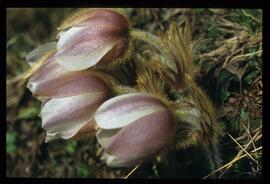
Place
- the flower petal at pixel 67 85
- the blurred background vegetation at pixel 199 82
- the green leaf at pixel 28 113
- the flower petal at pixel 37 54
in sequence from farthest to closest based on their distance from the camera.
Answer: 1. the green leaf at pixel 28 113
2. the blurred background vegetation at pixel 199 82
3. the flower petal at pixel 37 54
4. the flower petal at pixel 67 85

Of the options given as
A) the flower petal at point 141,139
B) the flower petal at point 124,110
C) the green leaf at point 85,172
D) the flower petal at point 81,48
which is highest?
the flower petal at point 81,48

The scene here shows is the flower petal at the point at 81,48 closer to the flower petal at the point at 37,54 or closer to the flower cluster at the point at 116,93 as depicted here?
the flower cluster at the point at 116,93

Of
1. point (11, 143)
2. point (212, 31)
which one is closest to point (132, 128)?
point (212, 31)

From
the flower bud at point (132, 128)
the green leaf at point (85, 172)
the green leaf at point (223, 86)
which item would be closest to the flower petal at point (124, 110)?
the flower bud at point (132, 128)

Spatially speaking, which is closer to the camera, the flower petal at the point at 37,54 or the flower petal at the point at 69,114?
the flower petal at the point at 69,114

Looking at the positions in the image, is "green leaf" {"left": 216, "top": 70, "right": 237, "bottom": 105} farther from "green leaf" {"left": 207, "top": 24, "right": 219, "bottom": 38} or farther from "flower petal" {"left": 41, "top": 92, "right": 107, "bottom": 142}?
"flower petal" {"left": 41, "top": 92, "right": 107, "bottom": 142}

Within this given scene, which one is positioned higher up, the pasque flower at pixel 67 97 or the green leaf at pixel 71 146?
the pasque flower at pixel 67 97

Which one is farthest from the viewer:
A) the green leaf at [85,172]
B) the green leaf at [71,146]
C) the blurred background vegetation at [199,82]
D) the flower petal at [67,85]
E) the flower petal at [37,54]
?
the green leaf at [71,146]
